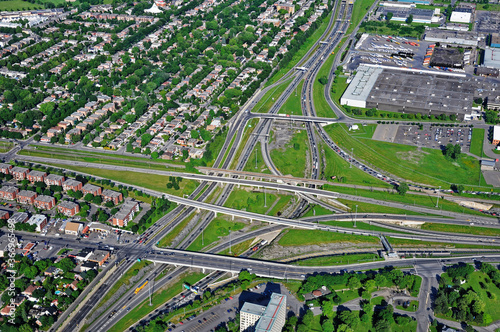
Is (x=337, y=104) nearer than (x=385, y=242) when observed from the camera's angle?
No

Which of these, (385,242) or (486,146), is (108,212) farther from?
(486,146)

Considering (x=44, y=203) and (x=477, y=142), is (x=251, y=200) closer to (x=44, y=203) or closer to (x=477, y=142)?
(x=44, y=203)

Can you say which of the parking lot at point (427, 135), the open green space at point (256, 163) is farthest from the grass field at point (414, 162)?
the open green space at point (256, 163)

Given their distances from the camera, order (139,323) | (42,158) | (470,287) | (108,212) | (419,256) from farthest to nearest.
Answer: (42,158)
(108,212)
(419,256)
(470,287)
(139,323)

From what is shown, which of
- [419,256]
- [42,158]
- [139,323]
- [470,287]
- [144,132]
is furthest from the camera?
[144,132]

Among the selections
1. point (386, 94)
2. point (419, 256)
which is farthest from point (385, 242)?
point (386, 94)

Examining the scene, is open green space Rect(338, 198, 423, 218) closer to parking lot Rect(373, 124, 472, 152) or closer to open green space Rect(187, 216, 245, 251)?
open green space Rect(187, 216, 245, 251)

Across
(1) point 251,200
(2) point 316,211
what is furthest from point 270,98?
(2) point 316,211
